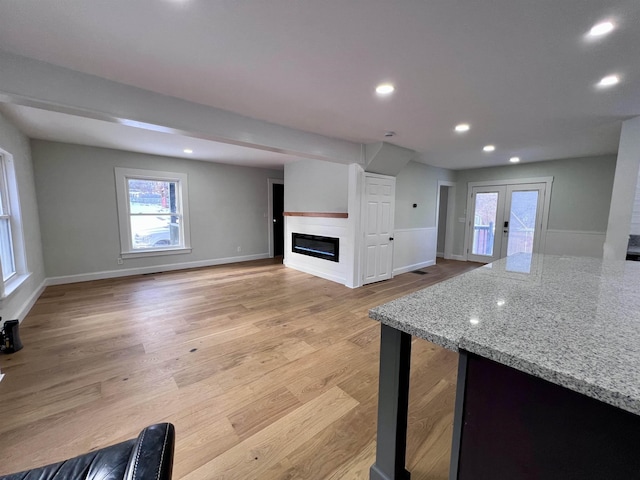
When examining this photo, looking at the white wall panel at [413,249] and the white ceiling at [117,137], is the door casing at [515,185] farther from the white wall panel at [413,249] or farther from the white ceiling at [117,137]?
the white ceiling at [117,137]

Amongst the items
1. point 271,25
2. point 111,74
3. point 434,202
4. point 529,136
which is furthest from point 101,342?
point 434,202

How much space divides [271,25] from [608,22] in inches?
72.3

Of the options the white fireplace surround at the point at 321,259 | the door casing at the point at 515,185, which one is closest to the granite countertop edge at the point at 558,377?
the white fireplace surround at the point at 321,259

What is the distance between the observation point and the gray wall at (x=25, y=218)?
114 inches

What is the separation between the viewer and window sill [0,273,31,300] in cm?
262

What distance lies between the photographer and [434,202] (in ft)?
20.7

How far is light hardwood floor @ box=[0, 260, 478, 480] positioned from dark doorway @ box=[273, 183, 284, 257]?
146 inches

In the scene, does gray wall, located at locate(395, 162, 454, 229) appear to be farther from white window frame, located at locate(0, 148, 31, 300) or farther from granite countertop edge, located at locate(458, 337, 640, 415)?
white window frame, located at locate(0, 148, 31, 300)

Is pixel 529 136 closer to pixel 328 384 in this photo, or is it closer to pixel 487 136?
pixel 487 136

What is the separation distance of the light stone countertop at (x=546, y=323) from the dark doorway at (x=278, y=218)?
19.6 ft

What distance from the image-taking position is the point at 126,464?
31.9 inches

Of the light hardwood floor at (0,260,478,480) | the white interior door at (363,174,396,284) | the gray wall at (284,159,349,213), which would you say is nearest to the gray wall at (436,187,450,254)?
the white interior door at (363,174,396,284)

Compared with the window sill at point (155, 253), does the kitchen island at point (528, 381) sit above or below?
above

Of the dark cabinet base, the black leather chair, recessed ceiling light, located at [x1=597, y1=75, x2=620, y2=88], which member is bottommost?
the black leather chair
